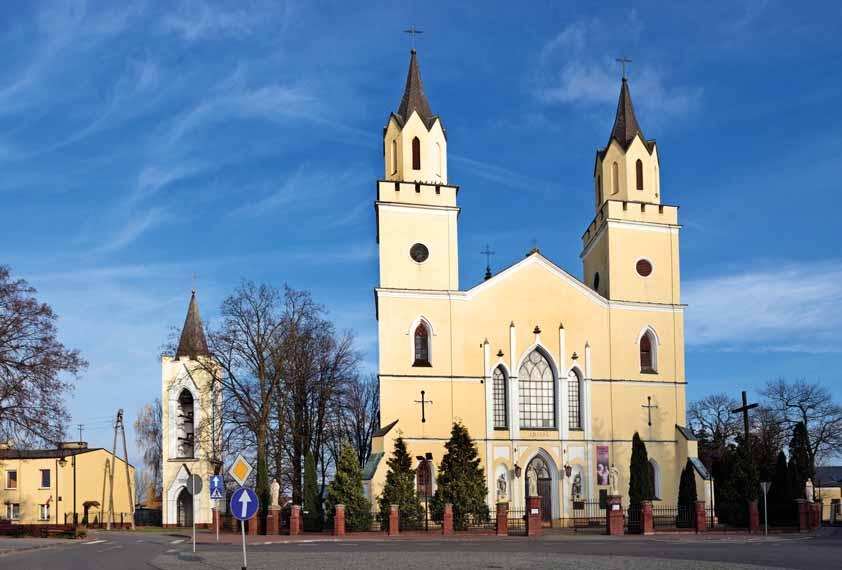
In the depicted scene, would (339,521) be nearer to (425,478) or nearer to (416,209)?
(425,478)

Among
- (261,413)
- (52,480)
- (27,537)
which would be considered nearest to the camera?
(27,537)

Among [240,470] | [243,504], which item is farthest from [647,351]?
[243,504]

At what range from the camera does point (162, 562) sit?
24.9 metres

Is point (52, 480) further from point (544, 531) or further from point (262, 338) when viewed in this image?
point (544, 531)

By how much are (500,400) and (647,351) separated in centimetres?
802

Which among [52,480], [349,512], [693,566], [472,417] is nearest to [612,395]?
[472,417]

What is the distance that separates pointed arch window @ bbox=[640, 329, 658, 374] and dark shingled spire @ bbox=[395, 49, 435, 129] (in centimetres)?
1485

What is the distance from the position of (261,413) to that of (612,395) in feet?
56.9

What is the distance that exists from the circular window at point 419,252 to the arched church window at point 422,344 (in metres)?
3.15

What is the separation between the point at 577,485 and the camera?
148 feet

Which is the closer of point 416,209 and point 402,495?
point 402,495

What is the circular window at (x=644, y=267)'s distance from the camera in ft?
157

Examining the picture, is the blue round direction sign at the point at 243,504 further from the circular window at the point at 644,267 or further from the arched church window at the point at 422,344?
the circular window at the point at 644,267

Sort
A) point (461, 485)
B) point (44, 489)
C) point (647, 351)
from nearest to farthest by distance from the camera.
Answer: point (461, 485) < point (647, 351) < point (44, 489)
